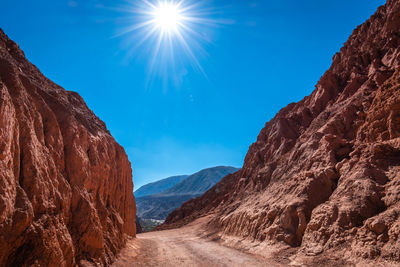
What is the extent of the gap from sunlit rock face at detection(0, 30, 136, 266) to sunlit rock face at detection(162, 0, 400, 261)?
12565 mm

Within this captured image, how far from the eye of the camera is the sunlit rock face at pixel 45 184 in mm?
7121

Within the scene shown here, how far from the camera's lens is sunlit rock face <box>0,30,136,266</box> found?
7.12 metres

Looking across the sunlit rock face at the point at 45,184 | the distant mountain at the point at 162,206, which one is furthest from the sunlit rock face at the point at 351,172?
the distant mountain at the point at 162,206

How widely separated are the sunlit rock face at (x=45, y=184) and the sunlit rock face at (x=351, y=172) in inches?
495

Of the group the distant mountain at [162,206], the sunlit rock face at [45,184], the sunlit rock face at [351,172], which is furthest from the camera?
the distant mountain at [162,206]

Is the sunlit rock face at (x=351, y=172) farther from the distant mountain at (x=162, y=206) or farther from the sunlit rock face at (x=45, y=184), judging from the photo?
the distant mountain at (x=162, y=206)

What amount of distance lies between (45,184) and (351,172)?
18.8m

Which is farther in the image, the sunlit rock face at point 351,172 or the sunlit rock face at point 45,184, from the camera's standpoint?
the sunlit rock face at point 351,172

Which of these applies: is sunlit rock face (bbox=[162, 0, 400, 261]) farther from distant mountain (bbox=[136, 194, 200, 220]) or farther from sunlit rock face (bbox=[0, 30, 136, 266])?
distant mountain (bbox=[136, 194, 200, 220])

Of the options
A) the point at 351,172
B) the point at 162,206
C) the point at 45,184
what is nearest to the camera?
the point at 45,184

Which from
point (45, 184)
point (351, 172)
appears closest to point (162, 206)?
point (351, 172)

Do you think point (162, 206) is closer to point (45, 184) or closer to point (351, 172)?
point (351, 172)

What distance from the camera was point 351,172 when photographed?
16312 millimetres

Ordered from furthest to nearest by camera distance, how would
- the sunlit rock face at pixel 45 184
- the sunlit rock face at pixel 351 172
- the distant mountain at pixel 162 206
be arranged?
the distant mountain at pixel 162 206 < the sunlit rock face at pixel 351 172 < the sunlit rock face at pixel 45 184
